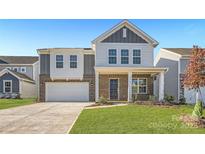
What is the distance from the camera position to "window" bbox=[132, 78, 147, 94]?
2622cm

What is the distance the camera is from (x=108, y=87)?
26000 millimetres

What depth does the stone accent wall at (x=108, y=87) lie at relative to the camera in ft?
84.9

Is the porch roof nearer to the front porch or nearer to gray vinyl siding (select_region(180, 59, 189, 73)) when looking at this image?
the front porch

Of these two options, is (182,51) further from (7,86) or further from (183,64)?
(7,86)

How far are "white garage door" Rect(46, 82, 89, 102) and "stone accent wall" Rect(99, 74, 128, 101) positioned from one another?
142 cm

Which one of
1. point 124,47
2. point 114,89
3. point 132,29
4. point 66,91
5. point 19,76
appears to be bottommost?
point 66,91

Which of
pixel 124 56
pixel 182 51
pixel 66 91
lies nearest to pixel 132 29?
pixel 124 56

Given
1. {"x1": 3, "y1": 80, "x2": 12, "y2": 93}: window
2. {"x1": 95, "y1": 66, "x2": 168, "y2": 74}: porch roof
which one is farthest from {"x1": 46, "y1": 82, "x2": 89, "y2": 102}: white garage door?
{"x1": 3, "y1": 80, "x2": 12, "y2": 93}: window

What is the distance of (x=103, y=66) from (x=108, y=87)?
2.15m
